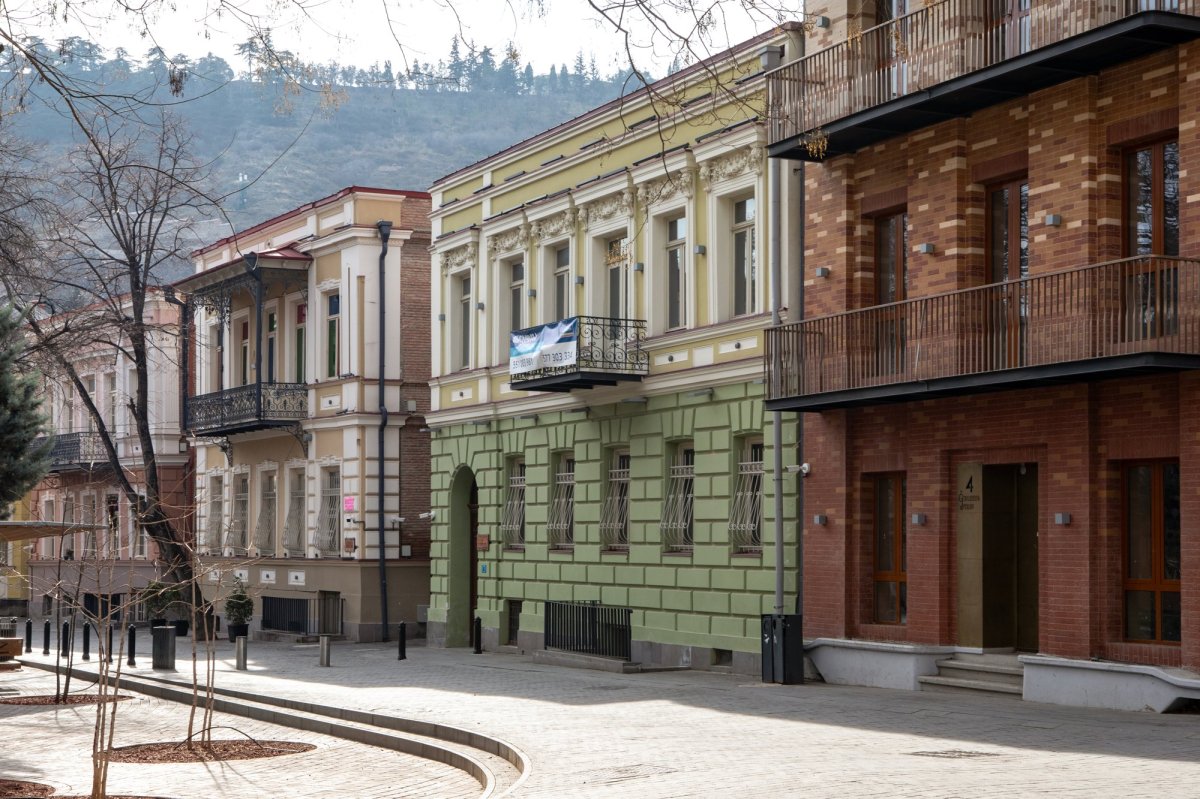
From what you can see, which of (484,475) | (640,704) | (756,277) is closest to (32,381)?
(484,475)

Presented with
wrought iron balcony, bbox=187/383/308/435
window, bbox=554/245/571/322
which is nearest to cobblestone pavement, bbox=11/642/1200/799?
window, bbox=554/245/571/322

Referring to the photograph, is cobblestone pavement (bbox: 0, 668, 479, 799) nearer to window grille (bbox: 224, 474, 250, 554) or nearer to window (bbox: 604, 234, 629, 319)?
window (bbox: 604, 234, 629, 319)

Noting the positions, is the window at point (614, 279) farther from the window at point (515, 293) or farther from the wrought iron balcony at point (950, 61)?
the wrought iron balcony at point (950, 61)

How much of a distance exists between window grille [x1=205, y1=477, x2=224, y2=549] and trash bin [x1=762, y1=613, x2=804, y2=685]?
85.9 ft

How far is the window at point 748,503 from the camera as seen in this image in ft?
83.8

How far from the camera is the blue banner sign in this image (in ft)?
92.5

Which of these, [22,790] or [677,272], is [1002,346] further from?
[22,790]

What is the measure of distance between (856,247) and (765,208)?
6.47 ft

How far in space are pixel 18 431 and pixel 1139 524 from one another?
22.3m

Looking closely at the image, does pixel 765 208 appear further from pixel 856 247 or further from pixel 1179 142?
pixel 1179 142

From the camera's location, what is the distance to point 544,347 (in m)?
29.1

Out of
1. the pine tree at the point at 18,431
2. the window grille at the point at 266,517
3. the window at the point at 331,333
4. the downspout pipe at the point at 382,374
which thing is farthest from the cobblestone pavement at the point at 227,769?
the window grille at the point at 266,517

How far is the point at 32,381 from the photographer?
32969mm

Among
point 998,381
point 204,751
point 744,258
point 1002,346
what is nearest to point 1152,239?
point 1002,346
